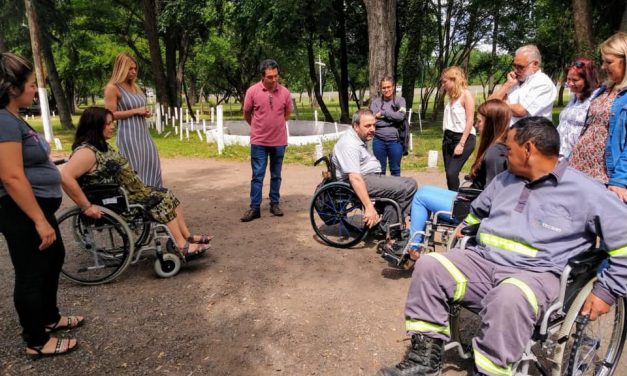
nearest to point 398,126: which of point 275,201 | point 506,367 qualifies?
point 275,201

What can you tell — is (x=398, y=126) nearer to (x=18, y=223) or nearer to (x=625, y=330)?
(x=625, y=330)

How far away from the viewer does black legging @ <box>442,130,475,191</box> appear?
455 centimetres

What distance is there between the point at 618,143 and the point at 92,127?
370 centimetres

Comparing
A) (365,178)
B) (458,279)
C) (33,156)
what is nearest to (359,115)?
(365,178)

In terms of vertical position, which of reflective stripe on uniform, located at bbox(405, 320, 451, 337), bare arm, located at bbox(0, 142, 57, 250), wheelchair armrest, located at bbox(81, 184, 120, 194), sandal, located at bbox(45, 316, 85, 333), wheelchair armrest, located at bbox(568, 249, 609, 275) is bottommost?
sandal, located at bbox(45, 316, 85, 333)

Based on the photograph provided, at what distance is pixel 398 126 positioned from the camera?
5.42 m

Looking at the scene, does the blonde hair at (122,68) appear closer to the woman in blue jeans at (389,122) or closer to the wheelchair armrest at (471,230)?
the woman in blue jeans at (389,122)

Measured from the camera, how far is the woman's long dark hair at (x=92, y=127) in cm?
341

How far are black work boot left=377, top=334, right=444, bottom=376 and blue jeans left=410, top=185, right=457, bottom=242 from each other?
1.56 m

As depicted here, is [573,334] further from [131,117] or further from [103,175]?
[131,117]

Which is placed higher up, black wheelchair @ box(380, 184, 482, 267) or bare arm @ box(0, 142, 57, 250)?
bare arm @ box(0, 142, 57, 250)

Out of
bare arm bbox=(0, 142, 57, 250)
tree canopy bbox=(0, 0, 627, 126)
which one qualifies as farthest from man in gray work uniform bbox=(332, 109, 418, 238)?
tree canopy bbox=(0, 0, 627, 126)

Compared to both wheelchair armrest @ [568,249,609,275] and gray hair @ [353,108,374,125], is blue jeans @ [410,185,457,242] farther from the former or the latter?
wheelchair armrest @ [568,249,609,275]

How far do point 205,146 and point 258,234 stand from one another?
23.7 ft
